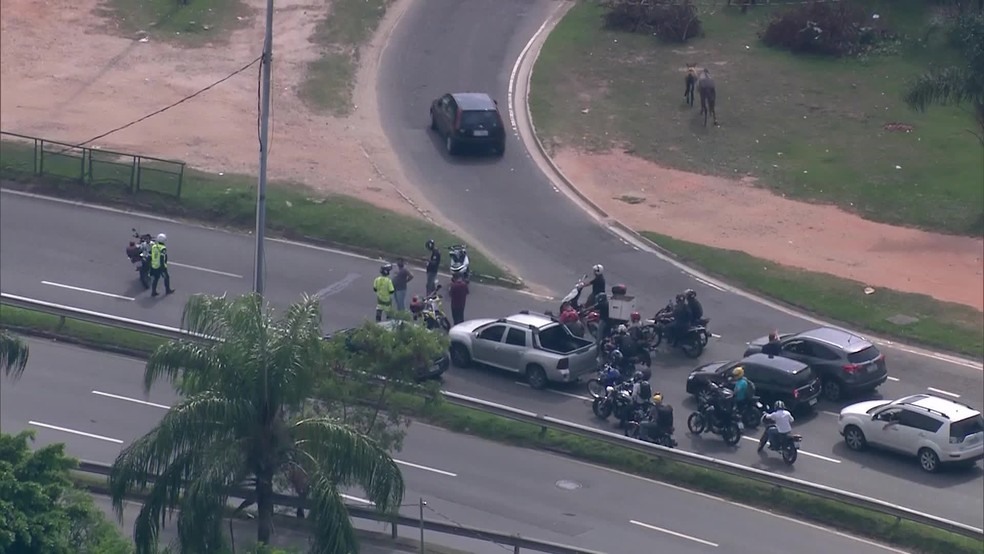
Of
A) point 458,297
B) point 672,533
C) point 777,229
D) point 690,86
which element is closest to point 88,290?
point 458,297

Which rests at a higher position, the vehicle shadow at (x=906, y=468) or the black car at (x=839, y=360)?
the black car at (x=839, y=360)

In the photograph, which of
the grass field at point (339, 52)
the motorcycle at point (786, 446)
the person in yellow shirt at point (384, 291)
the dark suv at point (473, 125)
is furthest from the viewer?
the grass field at point (339, 52)

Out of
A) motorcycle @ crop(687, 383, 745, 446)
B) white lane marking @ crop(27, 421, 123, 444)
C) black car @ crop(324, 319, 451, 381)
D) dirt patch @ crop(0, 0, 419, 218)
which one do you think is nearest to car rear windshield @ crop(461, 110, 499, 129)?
dirt patch @ crop(0, 0, 419, 218)

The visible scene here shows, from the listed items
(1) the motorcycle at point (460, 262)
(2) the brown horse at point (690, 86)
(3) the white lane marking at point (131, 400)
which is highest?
(2) the brown horse at point (690, 86)

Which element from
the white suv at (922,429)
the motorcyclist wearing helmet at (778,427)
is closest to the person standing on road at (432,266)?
the motorcyclist wearing helmet at (778,427)

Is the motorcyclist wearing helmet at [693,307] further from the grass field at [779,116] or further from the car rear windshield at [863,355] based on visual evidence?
the grass field at [779,116]

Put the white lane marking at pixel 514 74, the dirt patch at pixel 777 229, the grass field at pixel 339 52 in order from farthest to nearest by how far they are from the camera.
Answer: the white lane marking at pixel 514 74, the grass field at pixel 339 52, the dirt patch at pixel 777 229

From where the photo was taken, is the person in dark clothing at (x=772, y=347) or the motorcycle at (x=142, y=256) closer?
the person in dark clothing at (x=772, y=347)
